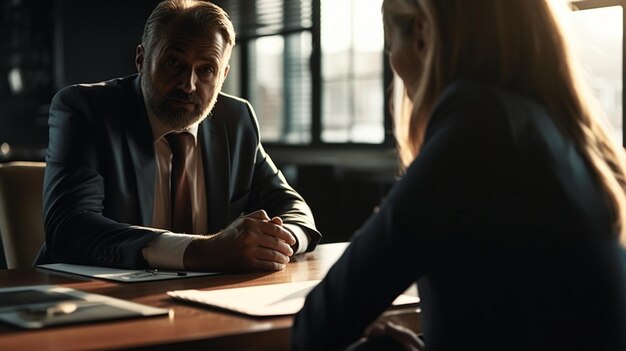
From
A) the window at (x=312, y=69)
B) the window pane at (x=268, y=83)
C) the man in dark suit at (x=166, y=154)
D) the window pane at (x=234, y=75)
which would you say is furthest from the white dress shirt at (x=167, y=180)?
the window pane at (x=234, y=75)

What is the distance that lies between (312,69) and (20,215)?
4.42m

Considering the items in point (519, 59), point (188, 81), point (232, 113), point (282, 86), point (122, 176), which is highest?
point (519, 59)

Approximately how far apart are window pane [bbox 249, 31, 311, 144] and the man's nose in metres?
4.32

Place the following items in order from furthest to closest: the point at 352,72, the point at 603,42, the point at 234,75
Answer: the point at 234,75, the point at 352,72, the point at 603,42

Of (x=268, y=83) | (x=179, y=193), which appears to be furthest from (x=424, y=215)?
(x=268, y=83)

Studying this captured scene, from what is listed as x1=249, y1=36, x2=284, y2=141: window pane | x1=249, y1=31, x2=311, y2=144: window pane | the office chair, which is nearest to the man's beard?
the office chair

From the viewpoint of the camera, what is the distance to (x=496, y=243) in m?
1.02

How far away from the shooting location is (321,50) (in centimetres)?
652

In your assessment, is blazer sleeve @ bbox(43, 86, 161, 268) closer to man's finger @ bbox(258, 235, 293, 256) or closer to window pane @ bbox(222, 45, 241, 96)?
man's finger @ bbox(258, 235, 293, 256)

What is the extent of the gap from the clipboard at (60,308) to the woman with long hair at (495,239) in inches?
11.9

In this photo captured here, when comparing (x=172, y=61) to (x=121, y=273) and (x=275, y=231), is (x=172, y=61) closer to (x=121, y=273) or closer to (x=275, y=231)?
(x=275, y=231)

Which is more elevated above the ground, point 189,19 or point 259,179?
point 189,19

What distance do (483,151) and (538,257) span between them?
0.46ft

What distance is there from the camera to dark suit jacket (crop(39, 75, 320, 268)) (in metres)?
1.95
